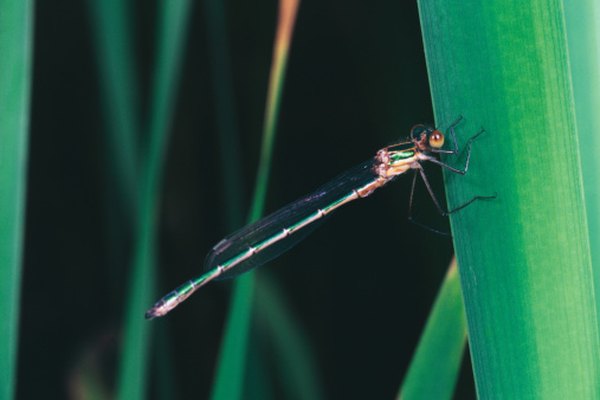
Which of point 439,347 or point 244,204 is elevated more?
point 244,204

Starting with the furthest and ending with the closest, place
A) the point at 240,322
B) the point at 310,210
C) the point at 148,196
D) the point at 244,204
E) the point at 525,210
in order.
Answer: the point at 244,204 < the point at 310,210 < the point at 148,196 < the point at 240,322 < the point at 525,210

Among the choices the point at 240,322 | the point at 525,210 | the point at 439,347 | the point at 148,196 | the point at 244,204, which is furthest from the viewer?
the point at 244,204

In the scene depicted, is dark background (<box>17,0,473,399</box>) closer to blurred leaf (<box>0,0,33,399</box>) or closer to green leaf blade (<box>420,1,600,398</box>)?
blurred leaf (<box>0,0,33,399</box>)

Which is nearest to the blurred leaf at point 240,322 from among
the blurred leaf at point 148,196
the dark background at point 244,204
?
the blurred leaf at point 148,196

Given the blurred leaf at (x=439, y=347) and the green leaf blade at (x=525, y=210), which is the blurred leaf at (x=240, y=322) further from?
the green leaf blade at (x=525, y=210)

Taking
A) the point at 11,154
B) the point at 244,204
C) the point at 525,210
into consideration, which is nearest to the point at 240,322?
the point at 11,154

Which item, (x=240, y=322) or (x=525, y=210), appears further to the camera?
(x=240, y=322)

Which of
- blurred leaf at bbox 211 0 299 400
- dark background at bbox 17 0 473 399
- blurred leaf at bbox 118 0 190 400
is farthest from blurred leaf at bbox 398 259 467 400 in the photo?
dark background at bbox 17 0 473 399

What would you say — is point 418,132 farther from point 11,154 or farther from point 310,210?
point 11,154

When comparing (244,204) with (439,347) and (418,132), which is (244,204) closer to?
Answer: (418,132)

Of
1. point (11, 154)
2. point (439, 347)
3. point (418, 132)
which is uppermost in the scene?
point (11, 154)
